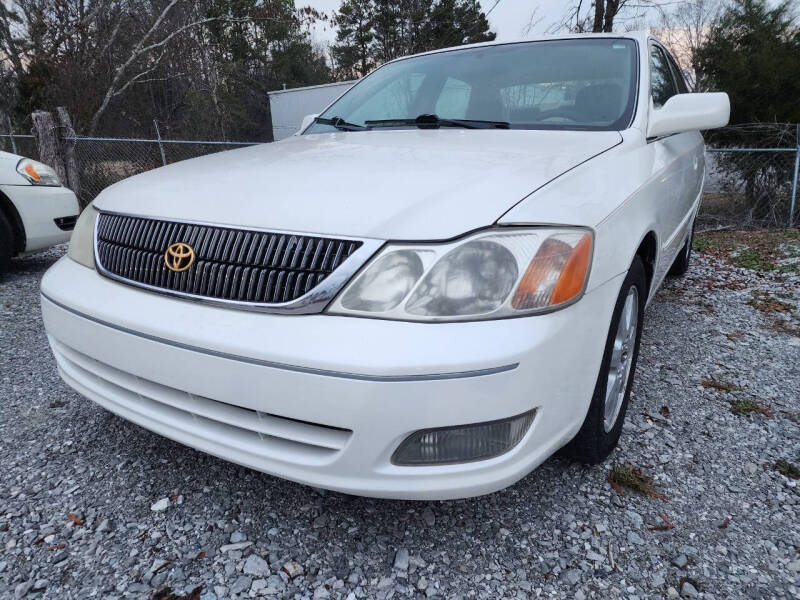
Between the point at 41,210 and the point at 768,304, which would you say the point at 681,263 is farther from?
the point at 41,210

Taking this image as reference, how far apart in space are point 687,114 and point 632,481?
5.06 feet

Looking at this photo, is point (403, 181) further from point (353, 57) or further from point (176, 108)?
point (353, 57)

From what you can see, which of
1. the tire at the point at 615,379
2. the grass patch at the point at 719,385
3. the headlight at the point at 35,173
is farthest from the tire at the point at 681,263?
the headlight at the point at 35,173

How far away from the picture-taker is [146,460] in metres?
2.02

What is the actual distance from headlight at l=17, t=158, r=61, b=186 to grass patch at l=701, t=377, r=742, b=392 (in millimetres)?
4928

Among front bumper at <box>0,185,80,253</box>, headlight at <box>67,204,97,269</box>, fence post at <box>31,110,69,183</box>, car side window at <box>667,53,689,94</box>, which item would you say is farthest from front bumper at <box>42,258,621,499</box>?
fence post at <box>31,110,69,183</box>

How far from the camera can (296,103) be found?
59.6 feet

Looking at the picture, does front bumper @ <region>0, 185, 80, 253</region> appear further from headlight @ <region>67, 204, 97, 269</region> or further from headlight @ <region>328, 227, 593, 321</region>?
headlight @ <region>328, 227, 593, 321</region>

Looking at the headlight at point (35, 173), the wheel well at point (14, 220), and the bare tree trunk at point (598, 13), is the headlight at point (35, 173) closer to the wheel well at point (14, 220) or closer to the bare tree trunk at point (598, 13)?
the wheel well at point (14, 220)

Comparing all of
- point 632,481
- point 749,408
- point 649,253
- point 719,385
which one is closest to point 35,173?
point 649,253

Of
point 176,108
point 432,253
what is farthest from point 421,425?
point 176,108

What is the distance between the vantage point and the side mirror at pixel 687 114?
2.29m

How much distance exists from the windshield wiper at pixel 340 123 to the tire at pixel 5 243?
9.51 feet

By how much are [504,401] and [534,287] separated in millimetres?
294
